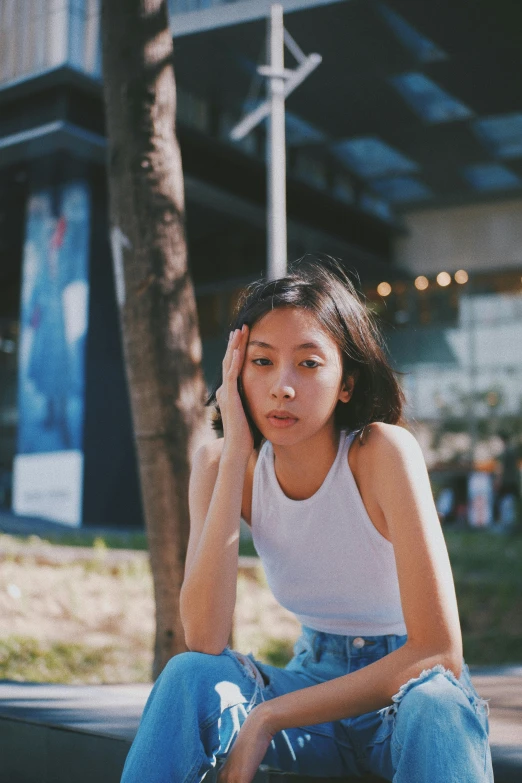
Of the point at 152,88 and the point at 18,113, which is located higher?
the point at 18,113

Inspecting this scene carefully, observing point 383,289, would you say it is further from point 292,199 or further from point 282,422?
point 282,422

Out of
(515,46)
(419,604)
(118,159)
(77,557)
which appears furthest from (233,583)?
(515,46)

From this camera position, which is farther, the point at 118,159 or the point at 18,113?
the point at 18,113

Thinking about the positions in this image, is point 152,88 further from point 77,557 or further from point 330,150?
point 330,150

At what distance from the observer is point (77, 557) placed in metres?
7.73

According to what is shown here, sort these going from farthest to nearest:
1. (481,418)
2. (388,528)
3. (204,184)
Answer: (481,418) → (204,184) → (388,528)

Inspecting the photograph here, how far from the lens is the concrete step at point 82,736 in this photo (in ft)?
7.62

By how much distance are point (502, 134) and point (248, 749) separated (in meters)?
18.2

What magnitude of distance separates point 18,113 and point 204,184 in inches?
155

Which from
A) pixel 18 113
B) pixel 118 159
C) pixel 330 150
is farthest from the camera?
pixel 330 150

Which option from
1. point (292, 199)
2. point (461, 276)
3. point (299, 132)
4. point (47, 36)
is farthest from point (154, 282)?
point (461, 276)

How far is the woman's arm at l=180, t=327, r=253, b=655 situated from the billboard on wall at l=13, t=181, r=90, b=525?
15.6 meters

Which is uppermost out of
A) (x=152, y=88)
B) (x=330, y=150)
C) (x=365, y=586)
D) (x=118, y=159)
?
(x=330, y=150)

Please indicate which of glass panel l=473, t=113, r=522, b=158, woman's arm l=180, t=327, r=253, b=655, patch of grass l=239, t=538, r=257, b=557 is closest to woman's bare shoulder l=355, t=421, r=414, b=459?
woman's arm l=180, t=327, r=253, b=655
